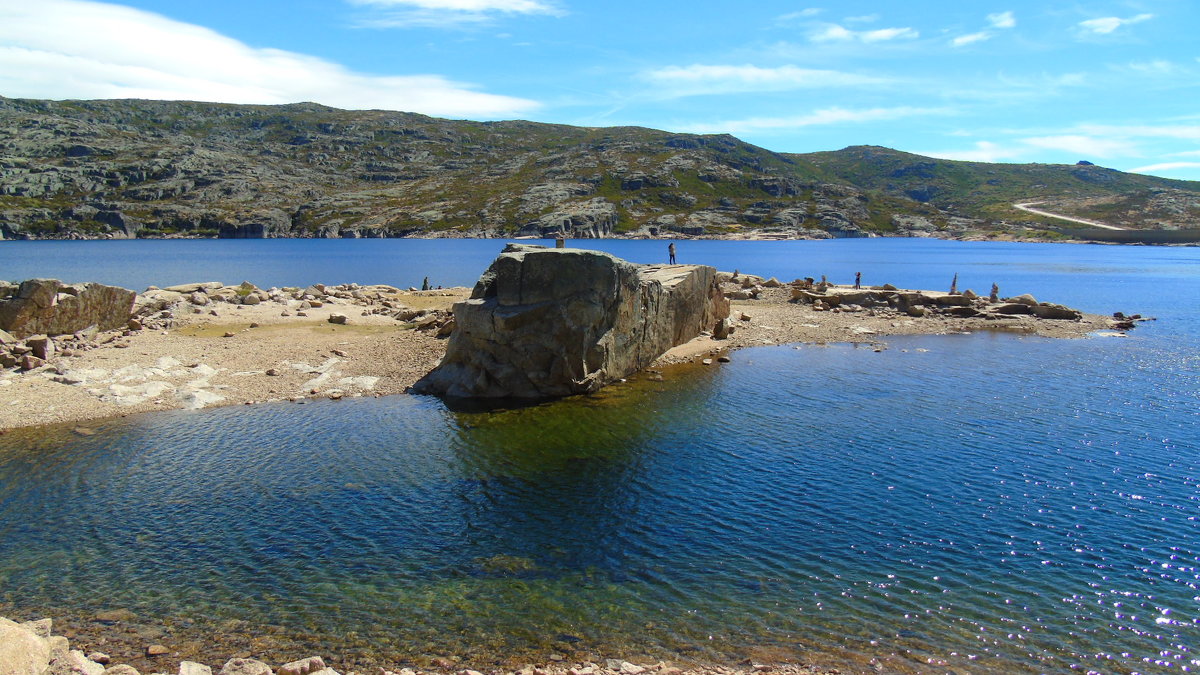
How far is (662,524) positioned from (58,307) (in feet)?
118

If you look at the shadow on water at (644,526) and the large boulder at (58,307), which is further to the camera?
the large boulder at (58,307)

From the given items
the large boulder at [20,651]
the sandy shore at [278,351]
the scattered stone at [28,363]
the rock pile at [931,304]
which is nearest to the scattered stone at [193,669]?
the large boulder at [20,651]

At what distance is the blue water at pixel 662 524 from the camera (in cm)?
1394

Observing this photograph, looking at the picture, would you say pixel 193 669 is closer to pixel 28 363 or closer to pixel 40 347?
pixel 28 363

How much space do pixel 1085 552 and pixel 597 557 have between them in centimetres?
1258

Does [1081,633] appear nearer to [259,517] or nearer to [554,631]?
[554,631]

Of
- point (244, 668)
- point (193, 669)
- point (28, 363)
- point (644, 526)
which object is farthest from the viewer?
point (28, 363)

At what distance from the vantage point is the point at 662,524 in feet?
62.2

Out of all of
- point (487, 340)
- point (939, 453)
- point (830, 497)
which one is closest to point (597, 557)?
point (830, 497)

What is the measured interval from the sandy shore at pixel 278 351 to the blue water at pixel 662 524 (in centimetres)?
238

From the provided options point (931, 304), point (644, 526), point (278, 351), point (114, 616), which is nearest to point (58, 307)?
point (278, 351)

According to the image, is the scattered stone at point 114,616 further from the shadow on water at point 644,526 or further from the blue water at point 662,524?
the blue water at point 662,524

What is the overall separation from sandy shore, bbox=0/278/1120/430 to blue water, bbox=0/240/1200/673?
7.80ft

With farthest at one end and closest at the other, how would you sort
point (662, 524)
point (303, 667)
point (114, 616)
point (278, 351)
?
point (278, 351)
point (662, 524)
point (114, 616)
point (303, 667)
